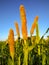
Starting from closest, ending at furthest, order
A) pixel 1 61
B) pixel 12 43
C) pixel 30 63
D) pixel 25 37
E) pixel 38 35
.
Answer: pixel 12 43
pixel 25 37
pixel 30 63
pixel 38 35
pixel 1 61

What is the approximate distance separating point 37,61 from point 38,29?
44 centimetres

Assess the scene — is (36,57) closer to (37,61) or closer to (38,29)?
(37,61)

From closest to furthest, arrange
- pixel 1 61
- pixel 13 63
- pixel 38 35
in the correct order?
pixel 13 63 → pixel 38 35 → pixel 1 61

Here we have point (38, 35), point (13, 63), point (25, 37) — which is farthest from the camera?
point (38, 35)

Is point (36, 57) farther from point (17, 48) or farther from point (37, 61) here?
point (17, 48)

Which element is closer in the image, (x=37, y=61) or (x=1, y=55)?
(x=37, y=61)

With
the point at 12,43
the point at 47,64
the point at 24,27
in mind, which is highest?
the point at 24,27

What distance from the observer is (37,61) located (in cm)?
231

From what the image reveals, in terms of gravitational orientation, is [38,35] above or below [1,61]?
above

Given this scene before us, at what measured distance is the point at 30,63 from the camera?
2.08 m

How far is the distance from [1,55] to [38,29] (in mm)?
680

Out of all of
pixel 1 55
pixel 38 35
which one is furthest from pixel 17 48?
pixel 38 35

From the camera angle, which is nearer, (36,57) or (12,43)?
(12,43)

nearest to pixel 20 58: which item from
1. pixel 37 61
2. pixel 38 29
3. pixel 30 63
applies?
pixel 30 63
